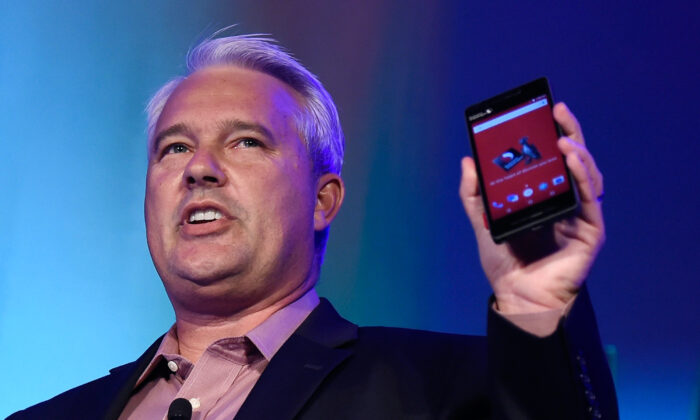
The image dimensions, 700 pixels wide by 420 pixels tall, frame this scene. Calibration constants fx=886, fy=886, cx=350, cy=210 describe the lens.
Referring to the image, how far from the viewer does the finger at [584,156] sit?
1.18m

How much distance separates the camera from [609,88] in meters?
2.23

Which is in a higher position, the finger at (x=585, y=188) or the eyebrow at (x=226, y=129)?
the eyebrow at (x=226, y=129)

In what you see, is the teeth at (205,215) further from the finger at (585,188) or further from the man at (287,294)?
the finger at (585,188)

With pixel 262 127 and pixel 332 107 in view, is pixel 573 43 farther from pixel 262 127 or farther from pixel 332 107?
pixel 262 127

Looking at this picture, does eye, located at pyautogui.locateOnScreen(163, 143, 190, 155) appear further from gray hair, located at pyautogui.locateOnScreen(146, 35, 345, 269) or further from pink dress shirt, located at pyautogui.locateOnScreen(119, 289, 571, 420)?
pink dress shirt, located at pyautogui.locateOnScreen(119, 289, 571, 420)

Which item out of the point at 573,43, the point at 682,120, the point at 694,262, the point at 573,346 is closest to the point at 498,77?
the point at 573,43

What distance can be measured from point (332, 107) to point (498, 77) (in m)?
0.56

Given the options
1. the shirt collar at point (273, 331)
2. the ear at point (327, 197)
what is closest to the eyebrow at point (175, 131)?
the ear at point (327, 197)

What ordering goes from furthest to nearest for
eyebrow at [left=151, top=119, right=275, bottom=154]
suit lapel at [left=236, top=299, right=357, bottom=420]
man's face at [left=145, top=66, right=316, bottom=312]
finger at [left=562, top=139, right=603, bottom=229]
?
eyebrow at [left=151, top=119, right=275, bottom=154] → man's face at [left=145, top=66, right=316, bottom=312] → suit lapel at [left=236, top=299, right=357, bottom=420] → finger at [left=562, top=139, right=603, bottom=229]

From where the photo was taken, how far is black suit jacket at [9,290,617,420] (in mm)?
1205

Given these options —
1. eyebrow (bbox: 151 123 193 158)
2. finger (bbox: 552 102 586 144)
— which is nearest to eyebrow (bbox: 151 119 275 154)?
eyebrow (bbox: 151 123 193 158)

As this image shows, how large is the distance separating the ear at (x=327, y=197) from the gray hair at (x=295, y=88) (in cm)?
2

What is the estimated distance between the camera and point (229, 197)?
1.69m

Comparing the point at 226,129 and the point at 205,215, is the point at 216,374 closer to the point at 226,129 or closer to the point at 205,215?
the point at 205,215
